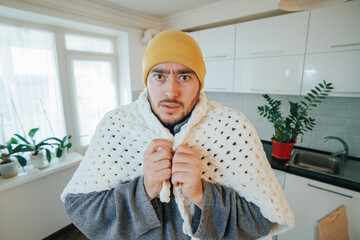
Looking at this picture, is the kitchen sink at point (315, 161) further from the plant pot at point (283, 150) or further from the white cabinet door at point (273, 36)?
the white cabinet door at point (273, 36)

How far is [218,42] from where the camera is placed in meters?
2.09

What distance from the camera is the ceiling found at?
1.93 metres

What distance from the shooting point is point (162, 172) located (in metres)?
0.61

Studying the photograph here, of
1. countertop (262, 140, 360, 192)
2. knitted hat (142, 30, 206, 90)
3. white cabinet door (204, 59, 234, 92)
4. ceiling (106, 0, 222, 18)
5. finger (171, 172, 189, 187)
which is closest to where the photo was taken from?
finger (171, 172, 189, 187)

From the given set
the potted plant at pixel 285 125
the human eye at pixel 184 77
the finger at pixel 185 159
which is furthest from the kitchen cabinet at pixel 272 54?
the finger at pixel 185 159

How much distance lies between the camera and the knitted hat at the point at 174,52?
72 cm

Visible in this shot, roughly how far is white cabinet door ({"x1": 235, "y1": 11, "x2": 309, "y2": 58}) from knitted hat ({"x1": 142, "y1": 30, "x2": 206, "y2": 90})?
1.35 m

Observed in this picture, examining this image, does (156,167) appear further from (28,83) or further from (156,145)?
(28,83)

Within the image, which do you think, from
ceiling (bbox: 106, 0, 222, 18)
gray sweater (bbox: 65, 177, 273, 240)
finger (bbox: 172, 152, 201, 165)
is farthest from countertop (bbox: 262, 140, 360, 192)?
ceiling (bbox: 106, 0, 222, 18)

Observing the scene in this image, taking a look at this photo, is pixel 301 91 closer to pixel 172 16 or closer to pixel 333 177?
pixel 333 177

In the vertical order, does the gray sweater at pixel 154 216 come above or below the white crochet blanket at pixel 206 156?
below

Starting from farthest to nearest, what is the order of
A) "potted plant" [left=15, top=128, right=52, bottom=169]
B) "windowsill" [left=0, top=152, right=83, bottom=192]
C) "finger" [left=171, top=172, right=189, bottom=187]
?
1. "potted plant" [left=15, top=128, right=52, bottom=169]
2. "windowsill" [left=0, top=152, right=83, bottom=192]
3. "finger" [left=171, top=172, right=189, bottom=187]

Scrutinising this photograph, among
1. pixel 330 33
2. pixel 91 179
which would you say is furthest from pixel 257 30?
pixel 91 179

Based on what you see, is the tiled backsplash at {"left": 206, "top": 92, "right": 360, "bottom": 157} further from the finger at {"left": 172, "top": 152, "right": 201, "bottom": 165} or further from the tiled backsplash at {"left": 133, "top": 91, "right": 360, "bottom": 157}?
the finger at {"left": 172, "top": 152, "right": 201, "bottom": 165}
